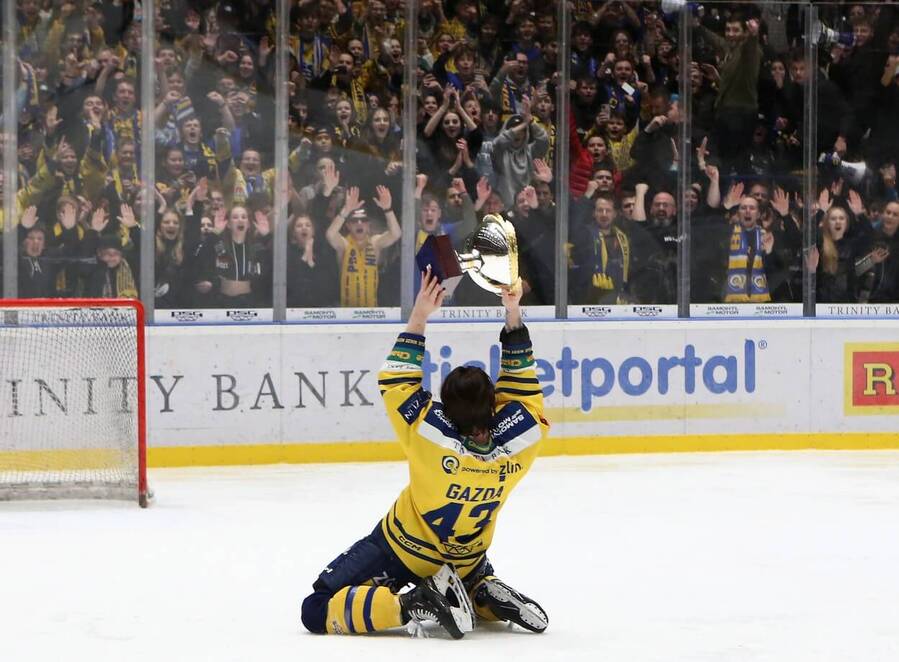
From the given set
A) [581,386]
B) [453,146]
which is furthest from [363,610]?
[453,146]

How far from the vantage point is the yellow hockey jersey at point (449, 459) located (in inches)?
181

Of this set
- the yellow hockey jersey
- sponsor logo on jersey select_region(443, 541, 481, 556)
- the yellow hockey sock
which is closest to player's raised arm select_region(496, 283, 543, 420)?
the yellow hockey jersey

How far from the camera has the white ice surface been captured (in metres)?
4.77

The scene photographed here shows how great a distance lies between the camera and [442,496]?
183 inches

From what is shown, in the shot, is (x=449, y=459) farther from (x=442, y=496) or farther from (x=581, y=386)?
(x=581, y=386)

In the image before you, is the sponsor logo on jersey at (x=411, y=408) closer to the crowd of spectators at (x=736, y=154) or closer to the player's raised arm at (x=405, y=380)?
the player's raised arm at (x=405, y=380)

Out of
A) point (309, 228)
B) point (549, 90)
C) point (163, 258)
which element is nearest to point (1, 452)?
point (163, 258)

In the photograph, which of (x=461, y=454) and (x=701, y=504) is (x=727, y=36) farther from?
(x=461, y=454)

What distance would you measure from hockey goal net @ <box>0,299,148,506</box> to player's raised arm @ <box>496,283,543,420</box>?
12.2ft

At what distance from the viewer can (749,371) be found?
34.2 ft

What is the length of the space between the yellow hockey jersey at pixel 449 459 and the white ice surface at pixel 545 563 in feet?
0.97

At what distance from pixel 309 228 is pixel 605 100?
2.27 m

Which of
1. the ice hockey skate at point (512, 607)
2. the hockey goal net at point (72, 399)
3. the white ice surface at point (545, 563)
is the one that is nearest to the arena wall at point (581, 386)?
the white ice surface at point (545, 563)

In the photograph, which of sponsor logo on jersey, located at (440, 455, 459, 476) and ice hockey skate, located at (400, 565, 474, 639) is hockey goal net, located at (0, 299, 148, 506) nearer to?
ice hockey skate, located at (400, 565, 474, 639)
